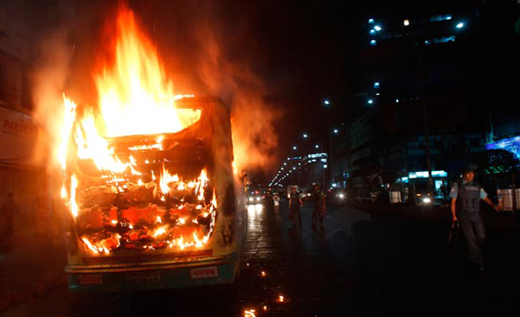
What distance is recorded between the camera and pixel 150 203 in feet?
18.7

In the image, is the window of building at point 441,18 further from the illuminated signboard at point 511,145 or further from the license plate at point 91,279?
the license plate at point 91,279

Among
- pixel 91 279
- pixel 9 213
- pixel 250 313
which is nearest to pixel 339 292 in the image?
pixel 250 313

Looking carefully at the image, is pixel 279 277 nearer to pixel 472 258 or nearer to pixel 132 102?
pixel 472 258

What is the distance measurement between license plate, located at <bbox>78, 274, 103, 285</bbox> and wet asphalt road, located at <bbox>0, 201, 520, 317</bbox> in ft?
2.11

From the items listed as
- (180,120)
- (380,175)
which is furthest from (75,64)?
(380,175)

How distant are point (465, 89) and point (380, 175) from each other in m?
17.8

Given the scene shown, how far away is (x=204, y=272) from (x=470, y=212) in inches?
194

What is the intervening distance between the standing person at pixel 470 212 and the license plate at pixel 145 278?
17.4 ft

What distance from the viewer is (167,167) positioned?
579 centimetres

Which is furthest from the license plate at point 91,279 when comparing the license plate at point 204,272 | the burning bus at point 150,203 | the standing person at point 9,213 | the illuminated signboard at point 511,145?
the illuminated signboard at point 511,145

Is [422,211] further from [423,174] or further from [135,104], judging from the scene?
[423,174]

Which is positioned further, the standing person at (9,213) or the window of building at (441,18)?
the window of building at (441,18)

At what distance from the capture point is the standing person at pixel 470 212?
276 inches

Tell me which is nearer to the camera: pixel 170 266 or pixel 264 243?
pixel 170 266
